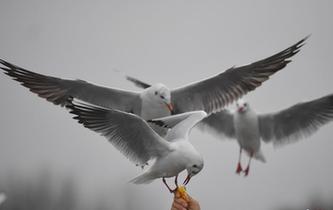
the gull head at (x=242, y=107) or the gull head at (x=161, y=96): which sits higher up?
the gull head at (x=242, y=107)

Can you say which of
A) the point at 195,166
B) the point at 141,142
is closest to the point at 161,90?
the point at 141,142

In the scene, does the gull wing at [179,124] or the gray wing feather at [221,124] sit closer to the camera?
the gull wing at [179,124]

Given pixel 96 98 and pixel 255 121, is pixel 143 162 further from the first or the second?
pixel 255 121

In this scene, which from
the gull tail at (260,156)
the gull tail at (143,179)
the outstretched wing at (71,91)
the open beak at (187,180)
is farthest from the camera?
the gull tail at (260,156)

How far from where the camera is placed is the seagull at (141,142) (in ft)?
12.6

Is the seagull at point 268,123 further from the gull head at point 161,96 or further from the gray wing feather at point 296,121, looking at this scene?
the gull head at point 161,96

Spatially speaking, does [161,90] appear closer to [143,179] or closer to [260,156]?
[143,179]

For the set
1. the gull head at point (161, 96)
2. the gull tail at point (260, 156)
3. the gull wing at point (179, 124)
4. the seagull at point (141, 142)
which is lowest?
the seagull at point (141, 142)

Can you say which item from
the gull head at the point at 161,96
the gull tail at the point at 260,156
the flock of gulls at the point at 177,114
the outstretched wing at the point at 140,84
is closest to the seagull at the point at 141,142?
the flock of gulls at the point at 177,114

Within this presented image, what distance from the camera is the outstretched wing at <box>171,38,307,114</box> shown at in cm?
536

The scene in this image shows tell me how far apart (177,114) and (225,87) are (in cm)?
55

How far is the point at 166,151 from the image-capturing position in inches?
155

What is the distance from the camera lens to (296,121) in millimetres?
6855

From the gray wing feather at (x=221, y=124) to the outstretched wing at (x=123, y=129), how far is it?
10.5ft
